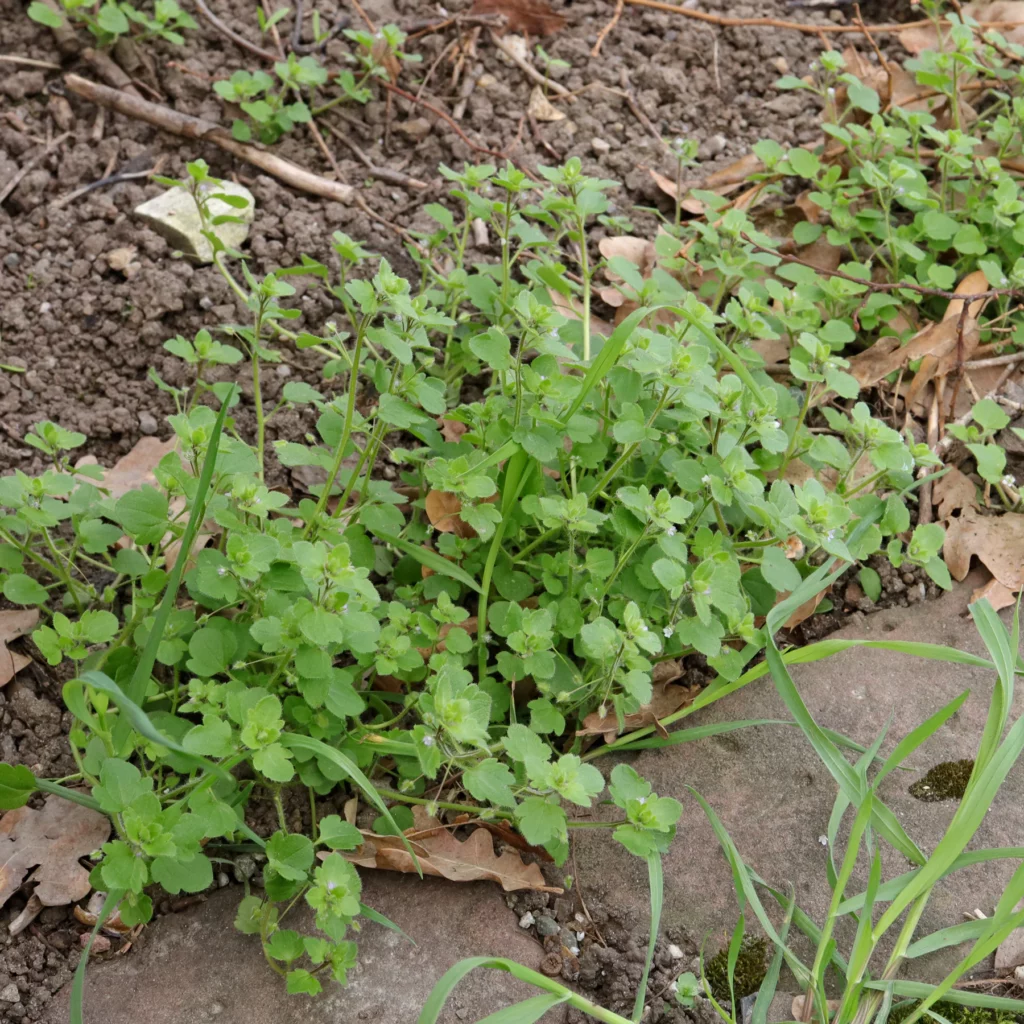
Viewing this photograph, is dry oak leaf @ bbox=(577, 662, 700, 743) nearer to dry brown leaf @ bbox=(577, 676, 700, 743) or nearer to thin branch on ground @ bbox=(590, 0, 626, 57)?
dry brown leaf @ bbox=(577, 676, 700, 743)

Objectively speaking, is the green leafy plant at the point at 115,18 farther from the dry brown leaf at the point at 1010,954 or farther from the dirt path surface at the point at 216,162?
Answer: the dry brown leaf at the point at 1010,954

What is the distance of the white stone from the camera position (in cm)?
318

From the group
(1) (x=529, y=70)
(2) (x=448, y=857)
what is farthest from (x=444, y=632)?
(1) (x=529, y=70)

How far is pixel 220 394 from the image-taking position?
2590mm

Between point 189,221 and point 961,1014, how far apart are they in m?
2.82

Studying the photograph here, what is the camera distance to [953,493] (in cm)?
293

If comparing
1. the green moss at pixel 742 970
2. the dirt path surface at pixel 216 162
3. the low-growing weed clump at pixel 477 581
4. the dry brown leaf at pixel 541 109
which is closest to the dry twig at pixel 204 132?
the dirt path surface at pixel 216 162

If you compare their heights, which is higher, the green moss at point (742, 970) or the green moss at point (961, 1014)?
the green moss at point (961, 1014)

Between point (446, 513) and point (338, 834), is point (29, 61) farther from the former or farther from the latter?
point (338, 834)

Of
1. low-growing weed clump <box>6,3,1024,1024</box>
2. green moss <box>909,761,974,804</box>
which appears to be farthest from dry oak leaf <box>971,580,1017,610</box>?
green moss <box>909,761,974,804</box>

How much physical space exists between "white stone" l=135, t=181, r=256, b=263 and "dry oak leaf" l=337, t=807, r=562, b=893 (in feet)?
6.04

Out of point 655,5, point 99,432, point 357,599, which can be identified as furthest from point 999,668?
point 655,5

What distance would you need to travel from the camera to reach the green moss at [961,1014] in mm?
2053

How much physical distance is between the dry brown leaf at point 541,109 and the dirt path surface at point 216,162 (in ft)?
0.12
